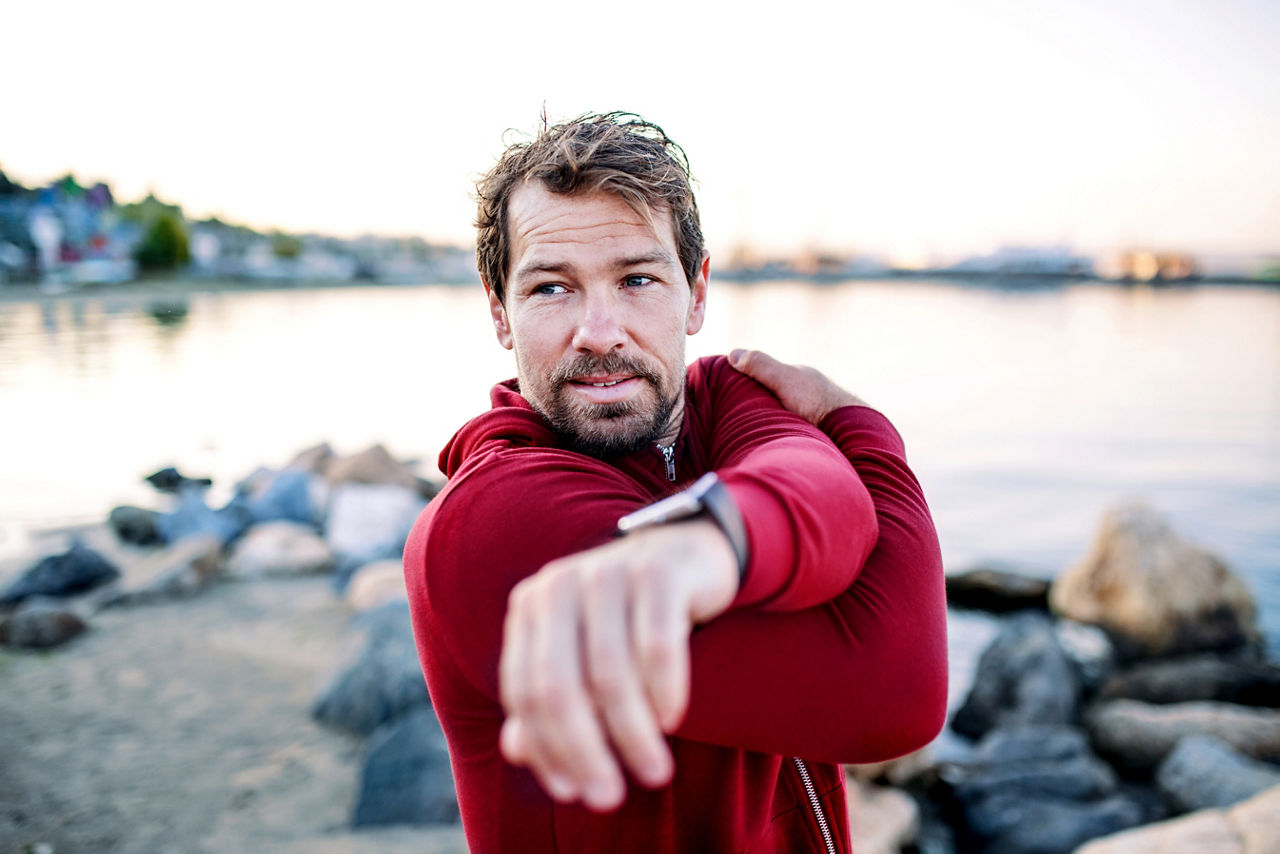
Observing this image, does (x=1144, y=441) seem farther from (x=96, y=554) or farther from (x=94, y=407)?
(x=94, y=407)

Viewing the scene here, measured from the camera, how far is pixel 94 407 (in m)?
14.7

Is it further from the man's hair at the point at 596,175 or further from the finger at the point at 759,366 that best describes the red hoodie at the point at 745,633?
the man's hair at the point at 596,175

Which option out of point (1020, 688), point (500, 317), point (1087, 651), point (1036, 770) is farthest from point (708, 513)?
point (1087, 651)

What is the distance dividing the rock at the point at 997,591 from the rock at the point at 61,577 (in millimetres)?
7215

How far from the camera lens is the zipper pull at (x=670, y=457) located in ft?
5.62

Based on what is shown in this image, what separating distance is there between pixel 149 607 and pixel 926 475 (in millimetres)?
10595

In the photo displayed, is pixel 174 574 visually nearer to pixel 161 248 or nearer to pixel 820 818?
pixel 820 818

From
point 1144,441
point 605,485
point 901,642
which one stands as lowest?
point 1144,441

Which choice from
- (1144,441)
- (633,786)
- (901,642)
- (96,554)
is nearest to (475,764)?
(633,786)

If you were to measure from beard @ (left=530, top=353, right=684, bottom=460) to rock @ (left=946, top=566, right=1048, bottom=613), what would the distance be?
6.32m

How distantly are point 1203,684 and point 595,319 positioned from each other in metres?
5.91

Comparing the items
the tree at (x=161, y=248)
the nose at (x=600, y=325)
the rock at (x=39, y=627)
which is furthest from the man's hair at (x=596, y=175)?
the tree at (x=161, y=248)

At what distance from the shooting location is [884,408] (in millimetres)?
17938

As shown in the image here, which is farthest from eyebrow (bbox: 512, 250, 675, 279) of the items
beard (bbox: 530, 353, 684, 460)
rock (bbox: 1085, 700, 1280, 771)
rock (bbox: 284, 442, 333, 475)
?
rock (bbox: 284, 442, 333, 475)
